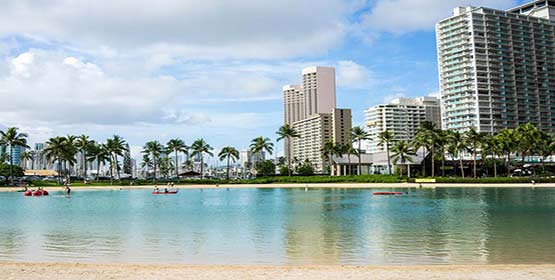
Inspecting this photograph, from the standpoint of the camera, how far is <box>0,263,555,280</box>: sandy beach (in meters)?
13.7

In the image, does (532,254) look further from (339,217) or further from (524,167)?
(524,167)

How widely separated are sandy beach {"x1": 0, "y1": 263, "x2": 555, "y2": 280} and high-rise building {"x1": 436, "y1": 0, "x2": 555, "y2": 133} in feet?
513

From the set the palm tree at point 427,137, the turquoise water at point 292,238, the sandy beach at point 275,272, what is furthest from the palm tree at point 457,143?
the sandy beach at point 275,272

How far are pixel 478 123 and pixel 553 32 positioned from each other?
170ft

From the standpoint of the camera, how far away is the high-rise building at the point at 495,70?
164 m

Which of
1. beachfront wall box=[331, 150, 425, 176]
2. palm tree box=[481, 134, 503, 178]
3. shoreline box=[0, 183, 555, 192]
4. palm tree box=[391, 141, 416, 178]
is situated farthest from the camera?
beachfront wall box=[331, 150, 425, 176]

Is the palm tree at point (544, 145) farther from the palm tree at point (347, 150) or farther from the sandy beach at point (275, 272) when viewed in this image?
the sandy beach at point (275, 272)

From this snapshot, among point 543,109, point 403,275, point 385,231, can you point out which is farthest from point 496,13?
point 403,275

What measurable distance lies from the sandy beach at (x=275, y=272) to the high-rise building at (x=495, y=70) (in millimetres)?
156391

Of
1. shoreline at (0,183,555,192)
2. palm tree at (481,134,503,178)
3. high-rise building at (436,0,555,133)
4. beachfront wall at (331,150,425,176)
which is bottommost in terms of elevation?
shoreline at (0,183,555,192)

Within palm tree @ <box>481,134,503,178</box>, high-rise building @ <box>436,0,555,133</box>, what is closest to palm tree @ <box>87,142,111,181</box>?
palm tree @ <box>481,134,503,178</box>

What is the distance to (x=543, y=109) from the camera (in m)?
171

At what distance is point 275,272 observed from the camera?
14.7 m

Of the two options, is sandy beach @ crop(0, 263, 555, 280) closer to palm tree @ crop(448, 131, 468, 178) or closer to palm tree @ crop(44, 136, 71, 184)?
palm tree @ crop(448, 131, 468, 178)
